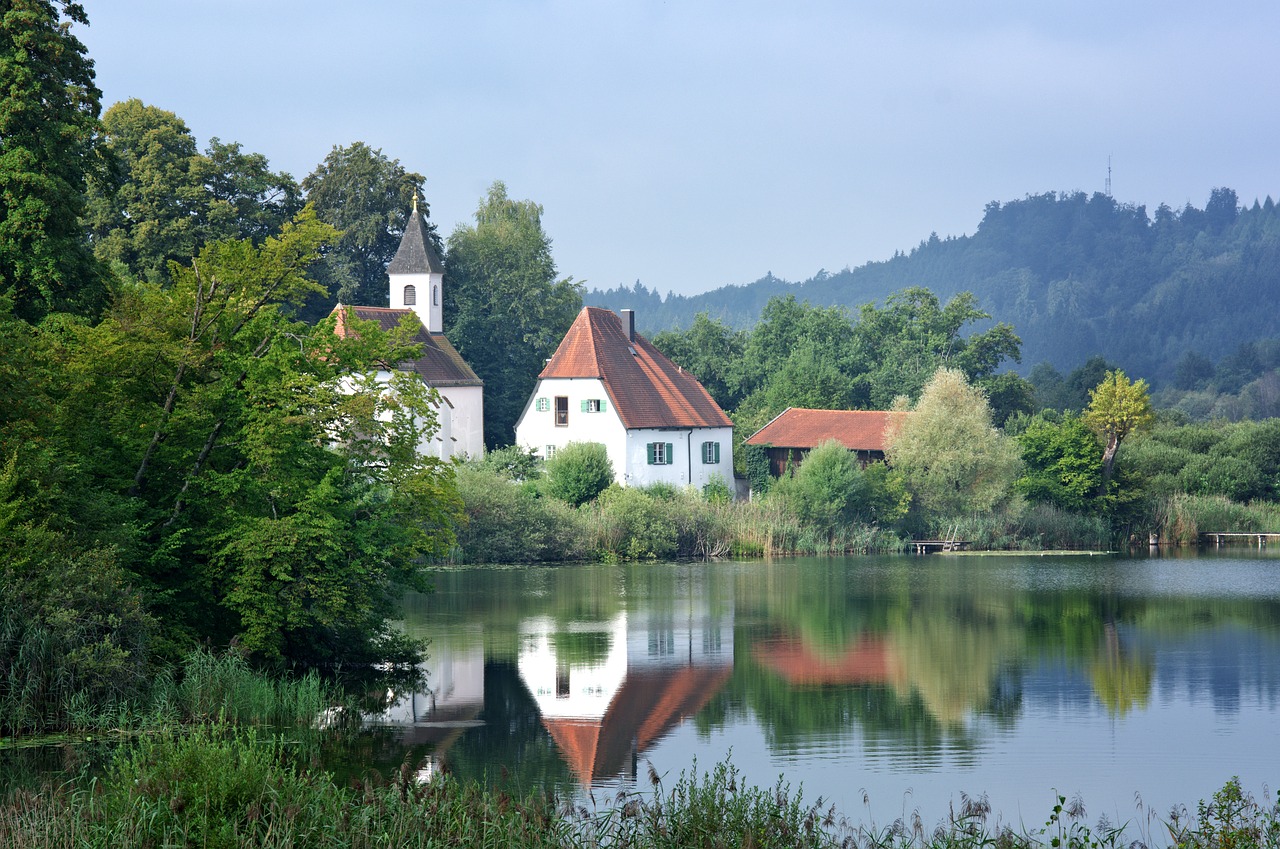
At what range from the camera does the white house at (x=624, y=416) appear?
172ft

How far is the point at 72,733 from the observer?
16.4 m

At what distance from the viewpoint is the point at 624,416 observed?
52125 mm

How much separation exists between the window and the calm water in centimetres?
1535

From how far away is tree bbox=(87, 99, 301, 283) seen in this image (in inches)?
1864

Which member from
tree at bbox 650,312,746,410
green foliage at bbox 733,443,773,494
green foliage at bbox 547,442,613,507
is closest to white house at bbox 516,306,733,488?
green foliage at bbox 733,443,773,494

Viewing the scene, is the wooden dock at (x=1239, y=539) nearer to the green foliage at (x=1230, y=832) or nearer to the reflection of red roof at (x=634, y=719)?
the reflection of red roof at (x=634, y=719)

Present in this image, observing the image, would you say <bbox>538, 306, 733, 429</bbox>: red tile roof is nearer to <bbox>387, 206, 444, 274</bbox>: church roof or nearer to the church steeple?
the church steeple

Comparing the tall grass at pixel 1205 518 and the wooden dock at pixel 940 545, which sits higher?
the tall grass at pixel 1205 518

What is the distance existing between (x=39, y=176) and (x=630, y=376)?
3421cm

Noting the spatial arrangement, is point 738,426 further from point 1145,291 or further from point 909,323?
point 1145,291

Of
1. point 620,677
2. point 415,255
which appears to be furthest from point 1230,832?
point 415,255

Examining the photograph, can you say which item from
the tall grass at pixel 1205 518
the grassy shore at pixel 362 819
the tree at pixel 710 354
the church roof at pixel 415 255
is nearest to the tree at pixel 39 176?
the grassy shore at pixel 362 819

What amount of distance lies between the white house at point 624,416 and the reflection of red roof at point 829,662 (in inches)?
998

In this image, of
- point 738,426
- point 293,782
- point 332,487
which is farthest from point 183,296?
point 738,426
